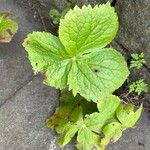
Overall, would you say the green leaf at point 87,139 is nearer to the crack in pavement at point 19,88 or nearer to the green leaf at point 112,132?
the green leaf at point 112,132

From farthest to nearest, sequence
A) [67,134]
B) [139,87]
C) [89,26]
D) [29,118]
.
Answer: [139,87] < [29,118] < [67,134] < [89,26]

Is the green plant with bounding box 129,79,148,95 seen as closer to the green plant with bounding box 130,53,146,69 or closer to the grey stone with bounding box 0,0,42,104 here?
the green plant with bounding box 130,53,146,69

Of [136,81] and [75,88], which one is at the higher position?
[75,88]

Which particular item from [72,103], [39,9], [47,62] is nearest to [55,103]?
[72,103]

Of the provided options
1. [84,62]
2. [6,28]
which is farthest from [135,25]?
[6,28]

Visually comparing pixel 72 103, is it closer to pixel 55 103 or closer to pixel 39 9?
pixel 55 103

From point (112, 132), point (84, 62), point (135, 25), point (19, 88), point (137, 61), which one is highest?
point (135, 25)

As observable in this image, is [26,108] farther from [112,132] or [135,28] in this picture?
[135,28]
